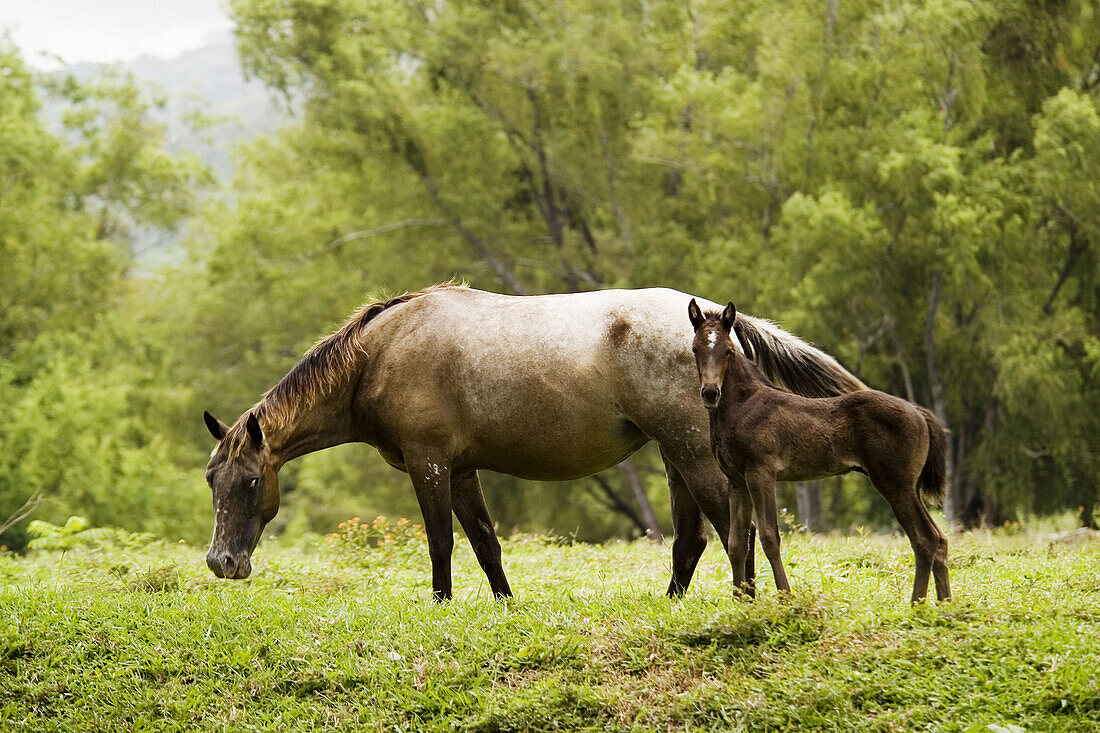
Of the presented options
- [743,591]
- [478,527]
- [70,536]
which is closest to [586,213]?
[70,536]

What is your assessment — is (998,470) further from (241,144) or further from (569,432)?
(241,144)

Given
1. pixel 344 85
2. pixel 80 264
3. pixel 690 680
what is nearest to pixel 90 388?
pixel 80 264

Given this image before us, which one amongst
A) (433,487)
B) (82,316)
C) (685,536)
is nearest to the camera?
(685,536)

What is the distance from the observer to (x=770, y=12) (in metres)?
23.8

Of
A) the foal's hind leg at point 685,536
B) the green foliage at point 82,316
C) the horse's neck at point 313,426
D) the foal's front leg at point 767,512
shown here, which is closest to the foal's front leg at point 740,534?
the foal's front leg at point 767,512

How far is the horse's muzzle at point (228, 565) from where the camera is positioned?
7.95 metres

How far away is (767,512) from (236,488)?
3.97 m

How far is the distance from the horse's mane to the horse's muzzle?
0.75 meters

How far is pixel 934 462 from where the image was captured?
6211 millimetres

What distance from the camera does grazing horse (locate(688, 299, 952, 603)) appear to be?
6016mm

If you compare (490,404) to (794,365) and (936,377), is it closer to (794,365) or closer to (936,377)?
(794,365)

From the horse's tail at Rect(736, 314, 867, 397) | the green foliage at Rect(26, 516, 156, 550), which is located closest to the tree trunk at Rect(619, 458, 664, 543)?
the green foliage at Rect(26, 516, 156, 550)

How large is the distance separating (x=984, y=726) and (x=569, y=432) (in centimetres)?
331

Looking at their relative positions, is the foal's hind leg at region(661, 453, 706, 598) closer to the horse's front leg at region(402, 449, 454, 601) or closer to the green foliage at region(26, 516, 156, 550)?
the horse's front leg at region(402, 449, 454, 601)
